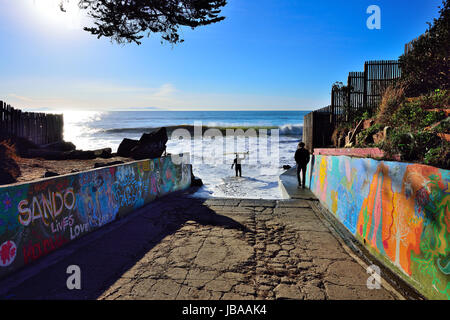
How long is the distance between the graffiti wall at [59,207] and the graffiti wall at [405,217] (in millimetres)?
4272

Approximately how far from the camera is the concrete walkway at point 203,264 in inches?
113

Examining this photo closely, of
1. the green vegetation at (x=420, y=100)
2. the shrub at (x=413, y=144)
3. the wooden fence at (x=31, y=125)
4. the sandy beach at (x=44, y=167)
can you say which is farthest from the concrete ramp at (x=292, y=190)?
the wooden fence at (x=31, y=125)

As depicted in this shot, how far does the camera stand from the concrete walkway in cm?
288

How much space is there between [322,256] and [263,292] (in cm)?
133

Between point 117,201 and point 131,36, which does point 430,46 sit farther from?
point 117,201

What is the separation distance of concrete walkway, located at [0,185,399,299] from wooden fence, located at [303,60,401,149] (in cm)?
788

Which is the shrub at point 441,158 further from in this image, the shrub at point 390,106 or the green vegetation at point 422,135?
the shrub at point 390,106

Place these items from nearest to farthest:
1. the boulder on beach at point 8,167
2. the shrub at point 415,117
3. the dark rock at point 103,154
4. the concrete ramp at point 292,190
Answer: the shrub at point 415,117, the boulder on beach at point 8,167, the concrete ramp at point 292,190, the dark rock at point 103,154

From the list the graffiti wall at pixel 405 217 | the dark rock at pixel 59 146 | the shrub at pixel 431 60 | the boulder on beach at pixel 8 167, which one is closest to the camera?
the graffiti wall at pixel 405 217

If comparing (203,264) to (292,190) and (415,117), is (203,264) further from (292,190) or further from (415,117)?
(292,190)

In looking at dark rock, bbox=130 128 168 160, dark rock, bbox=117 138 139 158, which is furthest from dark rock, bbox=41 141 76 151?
dark rock, bbox=130 128 168 160

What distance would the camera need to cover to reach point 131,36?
27.5ft

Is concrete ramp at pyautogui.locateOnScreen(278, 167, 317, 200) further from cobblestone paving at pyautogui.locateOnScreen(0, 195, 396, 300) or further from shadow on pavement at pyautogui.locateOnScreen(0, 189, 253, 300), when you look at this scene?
shadow on pavement at pyautogui.locateOnScreen(0, 189, 253, 300)
